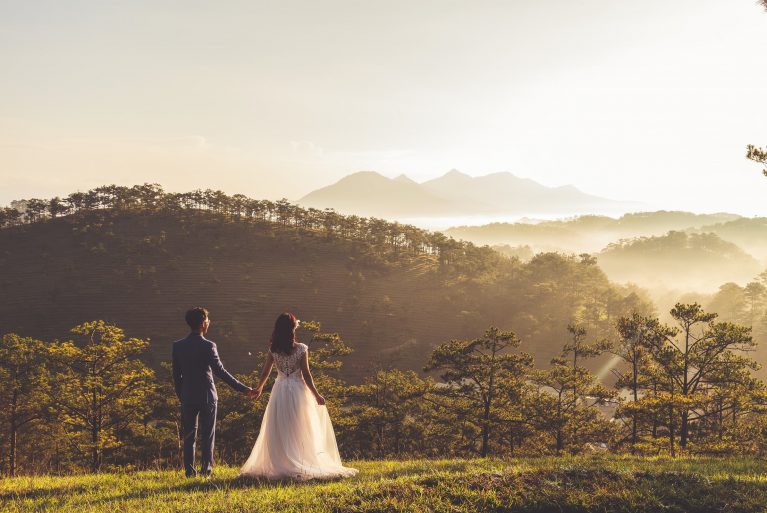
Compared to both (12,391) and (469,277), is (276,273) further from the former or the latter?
(12,391)

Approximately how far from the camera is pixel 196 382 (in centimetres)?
763

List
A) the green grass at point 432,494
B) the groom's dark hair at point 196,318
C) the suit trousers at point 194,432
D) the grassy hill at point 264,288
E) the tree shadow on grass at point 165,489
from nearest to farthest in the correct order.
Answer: the green grass at point 432,494, the tree shadow on grass at point 165,489, the groom's dark hair at point 196,318, the suit trousers at point 194,432, the grassy hill at point 264,288

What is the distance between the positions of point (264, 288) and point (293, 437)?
282 ft

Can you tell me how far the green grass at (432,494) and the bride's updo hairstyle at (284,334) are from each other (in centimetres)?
198

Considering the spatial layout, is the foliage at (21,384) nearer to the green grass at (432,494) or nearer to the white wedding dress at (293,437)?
the green grass at (432,494)

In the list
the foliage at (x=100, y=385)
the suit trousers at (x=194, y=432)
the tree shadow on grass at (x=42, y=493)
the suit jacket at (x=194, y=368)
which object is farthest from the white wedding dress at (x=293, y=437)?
the foliage at (x=100, y=385)

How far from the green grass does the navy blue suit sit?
20.5 inches

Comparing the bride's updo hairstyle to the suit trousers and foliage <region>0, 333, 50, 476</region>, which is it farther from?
foliage <region>0, 333, 50, 476</region>

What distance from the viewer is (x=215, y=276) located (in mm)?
92688

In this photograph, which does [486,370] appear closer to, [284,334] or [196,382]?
[284,334]

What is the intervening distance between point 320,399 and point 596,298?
9490 cm

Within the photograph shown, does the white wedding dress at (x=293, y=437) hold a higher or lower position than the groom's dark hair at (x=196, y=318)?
lower

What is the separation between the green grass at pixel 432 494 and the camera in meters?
A: 5.80

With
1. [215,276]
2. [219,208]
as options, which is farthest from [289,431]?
[219,208]
